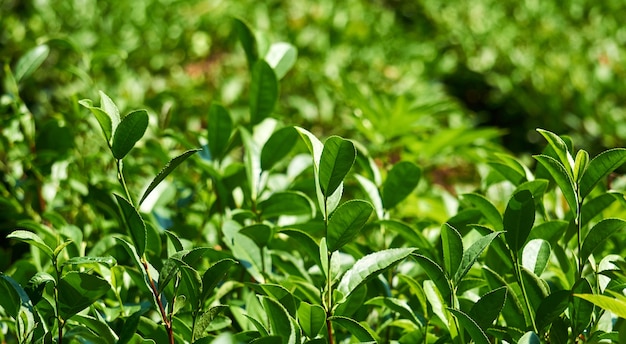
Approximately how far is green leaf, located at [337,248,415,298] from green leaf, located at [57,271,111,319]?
30 cm

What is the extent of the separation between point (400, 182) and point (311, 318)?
0.41 metres

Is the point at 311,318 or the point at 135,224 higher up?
the point at 135,224

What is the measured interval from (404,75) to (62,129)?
2100 millimetres

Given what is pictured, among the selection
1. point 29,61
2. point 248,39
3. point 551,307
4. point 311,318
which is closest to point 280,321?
point 311,318

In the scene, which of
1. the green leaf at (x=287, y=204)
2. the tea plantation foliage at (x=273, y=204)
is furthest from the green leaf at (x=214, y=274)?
the green leaf at (x=287, y=204)

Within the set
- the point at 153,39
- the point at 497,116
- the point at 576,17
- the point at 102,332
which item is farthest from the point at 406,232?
the point at 576,17

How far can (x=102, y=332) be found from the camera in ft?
2.88

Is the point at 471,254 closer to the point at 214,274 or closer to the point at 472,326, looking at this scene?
the point at 472,326

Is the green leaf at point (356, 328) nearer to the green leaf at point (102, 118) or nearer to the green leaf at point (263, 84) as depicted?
the green leaf at point (102, 118)

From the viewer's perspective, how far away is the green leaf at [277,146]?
1240 millimetres

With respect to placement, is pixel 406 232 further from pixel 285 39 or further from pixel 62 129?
pixel 285 39

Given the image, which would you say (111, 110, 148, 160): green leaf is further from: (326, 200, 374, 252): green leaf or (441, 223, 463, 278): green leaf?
(441, 223, 463, 278): green leaf

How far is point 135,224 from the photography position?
877 millimetres

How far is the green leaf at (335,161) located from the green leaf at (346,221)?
0.03 meters
